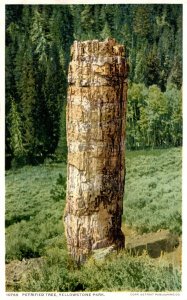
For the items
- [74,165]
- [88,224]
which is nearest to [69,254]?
[88,224]

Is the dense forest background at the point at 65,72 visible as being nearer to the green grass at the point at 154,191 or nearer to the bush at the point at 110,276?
the green grass at the point at 154,191

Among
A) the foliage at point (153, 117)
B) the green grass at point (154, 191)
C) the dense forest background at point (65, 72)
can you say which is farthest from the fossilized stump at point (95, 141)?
the foliage at point (153, 117)

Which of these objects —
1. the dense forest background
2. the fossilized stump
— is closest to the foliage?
the dense forest background

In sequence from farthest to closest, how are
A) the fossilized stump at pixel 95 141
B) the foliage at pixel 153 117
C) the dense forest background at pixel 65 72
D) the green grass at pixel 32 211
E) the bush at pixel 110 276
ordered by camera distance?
the foliage at pixel 153 117 < the dense forest background at pixel 65 72 < the green grass at pixel 32 211 < the bush at pixel 110 276 < the fossilized stump at pixel 95 141

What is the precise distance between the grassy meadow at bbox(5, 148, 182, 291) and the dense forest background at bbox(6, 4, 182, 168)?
0.24 meters

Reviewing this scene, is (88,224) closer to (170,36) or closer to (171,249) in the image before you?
(171,249)

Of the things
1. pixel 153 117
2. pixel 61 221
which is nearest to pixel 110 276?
pixel 61 221

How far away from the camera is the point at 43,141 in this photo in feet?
27.1

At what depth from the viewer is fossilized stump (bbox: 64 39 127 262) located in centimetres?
688

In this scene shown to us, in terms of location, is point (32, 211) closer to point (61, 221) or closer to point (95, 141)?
point (61, 221)

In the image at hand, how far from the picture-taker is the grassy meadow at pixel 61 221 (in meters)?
7.18

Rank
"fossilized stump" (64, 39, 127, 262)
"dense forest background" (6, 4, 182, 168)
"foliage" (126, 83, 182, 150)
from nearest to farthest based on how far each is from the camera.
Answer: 1. "fossilized stump" (64, 39, 127, 262)
2. "dense forest background" (6, 4, 182, 168)
3. "foliage" (126, 83, 182, 150)

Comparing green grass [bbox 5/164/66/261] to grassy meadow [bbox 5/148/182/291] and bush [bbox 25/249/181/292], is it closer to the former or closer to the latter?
grassy meadow [bbox 5/148/182/291]

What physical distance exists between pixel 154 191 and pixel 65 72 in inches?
75.2
